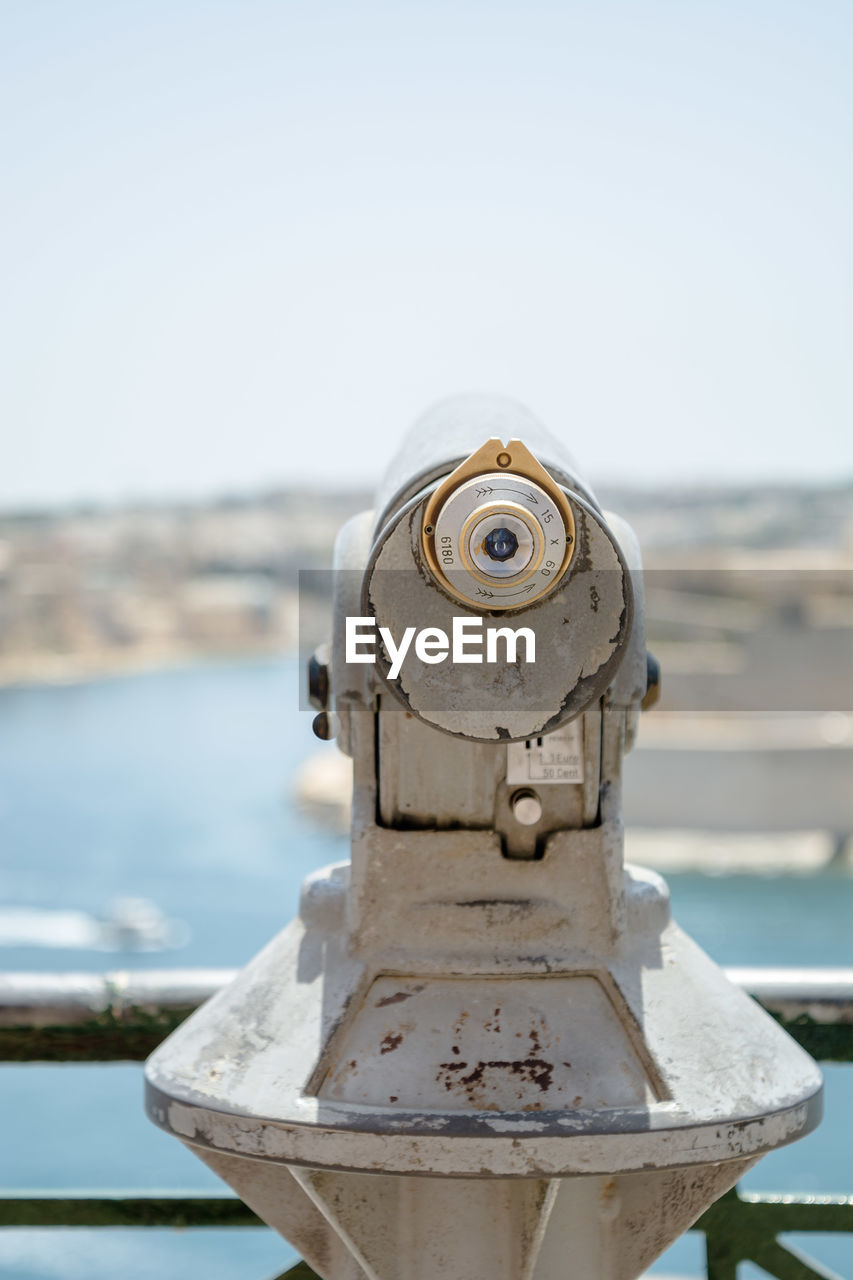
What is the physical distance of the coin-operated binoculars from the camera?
1352 mm

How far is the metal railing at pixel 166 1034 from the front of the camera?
1.93 meters

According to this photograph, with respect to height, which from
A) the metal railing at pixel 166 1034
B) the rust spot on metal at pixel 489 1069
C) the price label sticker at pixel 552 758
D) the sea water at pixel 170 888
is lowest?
the sea water at pixel 170 888

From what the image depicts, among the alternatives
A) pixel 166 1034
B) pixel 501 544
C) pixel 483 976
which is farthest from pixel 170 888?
pixel 501 544

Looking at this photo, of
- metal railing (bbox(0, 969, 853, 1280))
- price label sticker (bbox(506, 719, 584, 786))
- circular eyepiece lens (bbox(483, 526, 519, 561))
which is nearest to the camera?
circular eyepiece lens (bbox(483, 526, 519, 561))

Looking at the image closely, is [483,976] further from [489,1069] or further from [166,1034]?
[166,1034]

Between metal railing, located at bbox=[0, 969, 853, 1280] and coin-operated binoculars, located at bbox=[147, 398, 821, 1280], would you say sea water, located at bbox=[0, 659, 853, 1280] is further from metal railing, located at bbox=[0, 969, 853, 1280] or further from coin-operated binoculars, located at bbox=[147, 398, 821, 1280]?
coin-operated binoculars, located at bbox=[147, 398, 821, 1280]

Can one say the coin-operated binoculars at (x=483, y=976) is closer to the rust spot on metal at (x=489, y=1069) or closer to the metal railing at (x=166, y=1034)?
the rust spot on metal at (x=489, y=1069)

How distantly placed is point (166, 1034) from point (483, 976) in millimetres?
675

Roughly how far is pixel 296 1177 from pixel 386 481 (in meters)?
0.77

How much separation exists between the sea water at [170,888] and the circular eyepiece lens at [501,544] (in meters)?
0.70

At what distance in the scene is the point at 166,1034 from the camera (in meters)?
2.00

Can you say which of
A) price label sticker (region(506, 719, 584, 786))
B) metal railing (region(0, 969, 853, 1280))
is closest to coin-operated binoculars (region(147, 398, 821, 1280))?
price label sticker (region(506, 719, 584, 786))

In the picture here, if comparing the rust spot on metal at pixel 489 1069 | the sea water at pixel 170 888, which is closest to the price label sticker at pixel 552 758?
the rust spot on metal at pixel 489 1069

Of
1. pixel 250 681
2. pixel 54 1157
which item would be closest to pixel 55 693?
pixel 250 681
